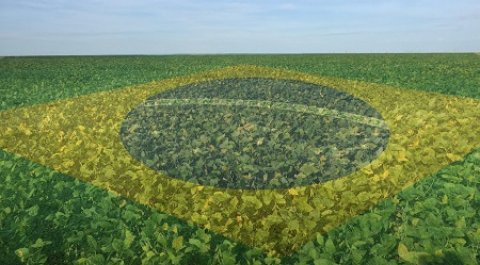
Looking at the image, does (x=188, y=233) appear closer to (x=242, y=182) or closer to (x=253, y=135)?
(x=242, y=182)

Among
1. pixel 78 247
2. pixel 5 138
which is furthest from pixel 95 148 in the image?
pixel 78 247

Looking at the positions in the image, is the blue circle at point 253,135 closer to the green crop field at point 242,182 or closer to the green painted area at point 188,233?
the green crop field at point 242,182

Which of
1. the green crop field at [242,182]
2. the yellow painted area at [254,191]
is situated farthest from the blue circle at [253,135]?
the yellow painted area at [254,191]

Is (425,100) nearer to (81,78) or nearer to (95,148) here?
(95,148)

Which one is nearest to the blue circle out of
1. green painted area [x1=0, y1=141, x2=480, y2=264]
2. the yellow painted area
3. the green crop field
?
the green crop field

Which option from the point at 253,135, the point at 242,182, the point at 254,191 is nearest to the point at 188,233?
the point at 254,191
